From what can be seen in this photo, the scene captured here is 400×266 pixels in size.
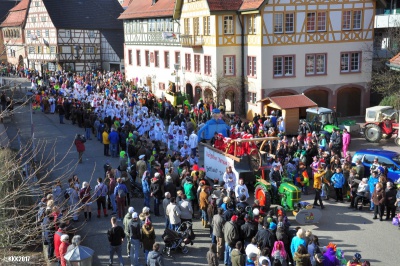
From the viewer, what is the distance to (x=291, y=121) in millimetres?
28188

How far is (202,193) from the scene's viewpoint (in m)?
15.0

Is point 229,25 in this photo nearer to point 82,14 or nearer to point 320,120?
point 320,120

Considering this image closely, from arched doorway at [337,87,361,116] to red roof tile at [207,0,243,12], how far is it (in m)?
9.28

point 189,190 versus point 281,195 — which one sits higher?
point 189,190

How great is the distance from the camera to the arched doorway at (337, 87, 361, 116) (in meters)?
35.0

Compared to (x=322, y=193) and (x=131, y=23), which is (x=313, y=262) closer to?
(x=322, y=193)

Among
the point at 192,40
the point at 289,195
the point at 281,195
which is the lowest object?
the point at 281,195

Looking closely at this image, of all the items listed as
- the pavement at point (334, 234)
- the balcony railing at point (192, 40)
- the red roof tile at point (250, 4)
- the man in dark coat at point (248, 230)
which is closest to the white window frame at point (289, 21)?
the red roof tile at point (250, 4)

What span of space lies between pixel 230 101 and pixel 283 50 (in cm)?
553

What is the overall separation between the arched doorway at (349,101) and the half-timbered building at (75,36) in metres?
31.6

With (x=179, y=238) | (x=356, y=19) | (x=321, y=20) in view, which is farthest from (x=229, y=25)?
(x=179, y=238)

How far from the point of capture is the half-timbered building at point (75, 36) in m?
59.8

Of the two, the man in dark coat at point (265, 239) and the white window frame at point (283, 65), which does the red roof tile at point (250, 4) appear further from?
the man in dark coat at point (265, 239)

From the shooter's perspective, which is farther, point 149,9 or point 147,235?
point 149,9
